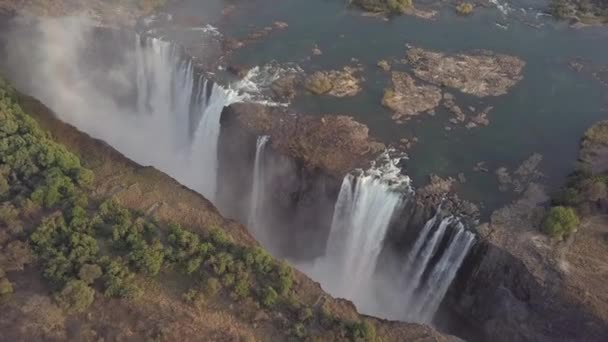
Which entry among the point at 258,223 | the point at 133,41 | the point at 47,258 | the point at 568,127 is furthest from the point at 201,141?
the point at 568,127

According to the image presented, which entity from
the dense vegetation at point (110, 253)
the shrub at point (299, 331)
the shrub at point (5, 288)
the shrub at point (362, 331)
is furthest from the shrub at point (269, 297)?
the shrub at point (5, 288)

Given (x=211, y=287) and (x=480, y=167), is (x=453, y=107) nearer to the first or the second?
(x=480, y=167)

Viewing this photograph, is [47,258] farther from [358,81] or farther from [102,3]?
[102,3]

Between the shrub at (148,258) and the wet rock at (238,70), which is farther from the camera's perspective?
the wet rock at (238,70)

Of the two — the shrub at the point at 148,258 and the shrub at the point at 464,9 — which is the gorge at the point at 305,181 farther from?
the shrub at the point at 464,9

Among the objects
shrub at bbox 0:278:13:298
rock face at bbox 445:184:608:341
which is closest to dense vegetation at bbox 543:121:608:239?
rock face at bbox 445:184:608:341

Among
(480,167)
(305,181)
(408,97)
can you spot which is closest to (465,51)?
(408,97)
